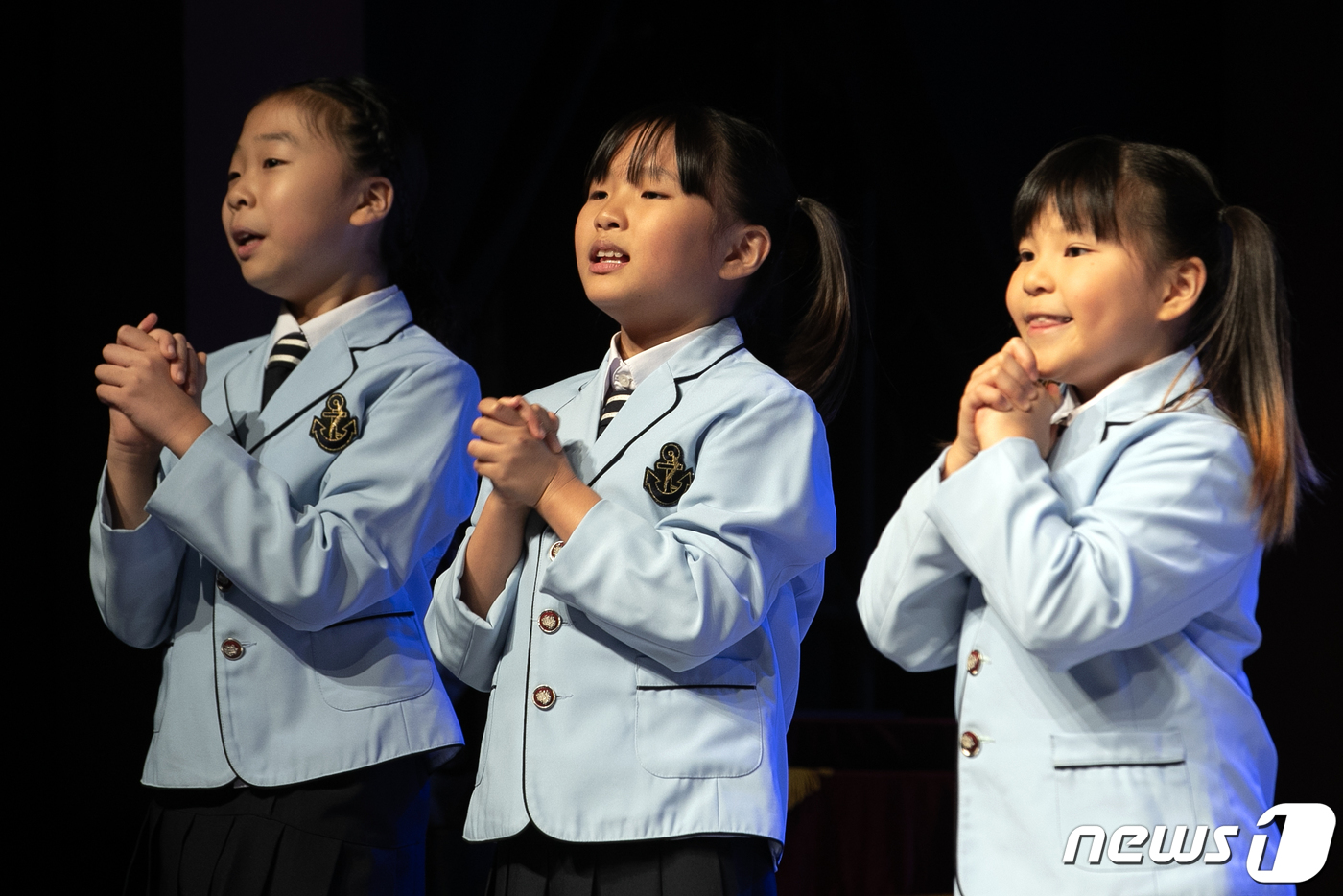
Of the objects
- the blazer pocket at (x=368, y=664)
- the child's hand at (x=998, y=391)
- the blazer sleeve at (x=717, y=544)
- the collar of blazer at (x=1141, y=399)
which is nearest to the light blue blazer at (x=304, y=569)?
the blazer pocket at (x=368, y=664)

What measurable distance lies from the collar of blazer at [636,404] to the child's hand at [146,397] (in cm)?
47

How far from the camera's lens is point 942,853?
258cm

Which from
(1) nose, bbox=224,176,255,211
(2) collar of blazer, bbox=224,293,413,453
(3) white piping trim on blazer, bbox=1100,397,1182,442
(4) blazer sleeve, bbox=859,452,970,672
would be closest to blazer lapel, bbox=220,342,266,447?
(2) collar of blazer, bbox=224,293,413,453

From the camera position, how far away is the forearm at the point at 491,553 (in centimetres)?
152

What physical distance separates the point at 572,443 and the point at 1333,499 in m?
1.53

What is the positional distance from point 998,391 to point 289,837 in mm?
1023

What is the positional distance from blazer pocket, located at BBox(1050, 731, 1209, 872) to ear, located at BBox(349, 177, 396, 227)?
1235 mm

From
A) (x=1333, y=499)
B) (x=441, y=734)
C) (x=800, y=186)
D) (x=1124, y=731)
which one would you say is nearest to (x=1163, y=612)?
(x=1124, y=731)

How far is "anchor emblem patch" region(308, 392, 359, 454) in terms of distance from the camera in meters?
1.76

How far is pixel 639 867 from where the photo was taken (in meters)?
1.40

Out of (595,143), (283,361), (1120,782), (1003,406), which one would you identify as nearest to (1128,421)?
(1003,406)

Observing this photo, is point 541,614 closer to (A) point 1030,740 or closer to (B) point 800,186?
(A) point 1030,740

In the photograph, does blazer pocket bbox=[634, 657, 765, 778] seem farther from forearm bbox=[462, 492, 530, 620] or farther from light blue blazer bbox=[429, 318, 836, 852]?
forearm bbox=[462, 492, 530, 620]

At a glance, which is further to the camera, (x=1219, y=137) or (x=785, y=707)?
(x=1219, y=137)
